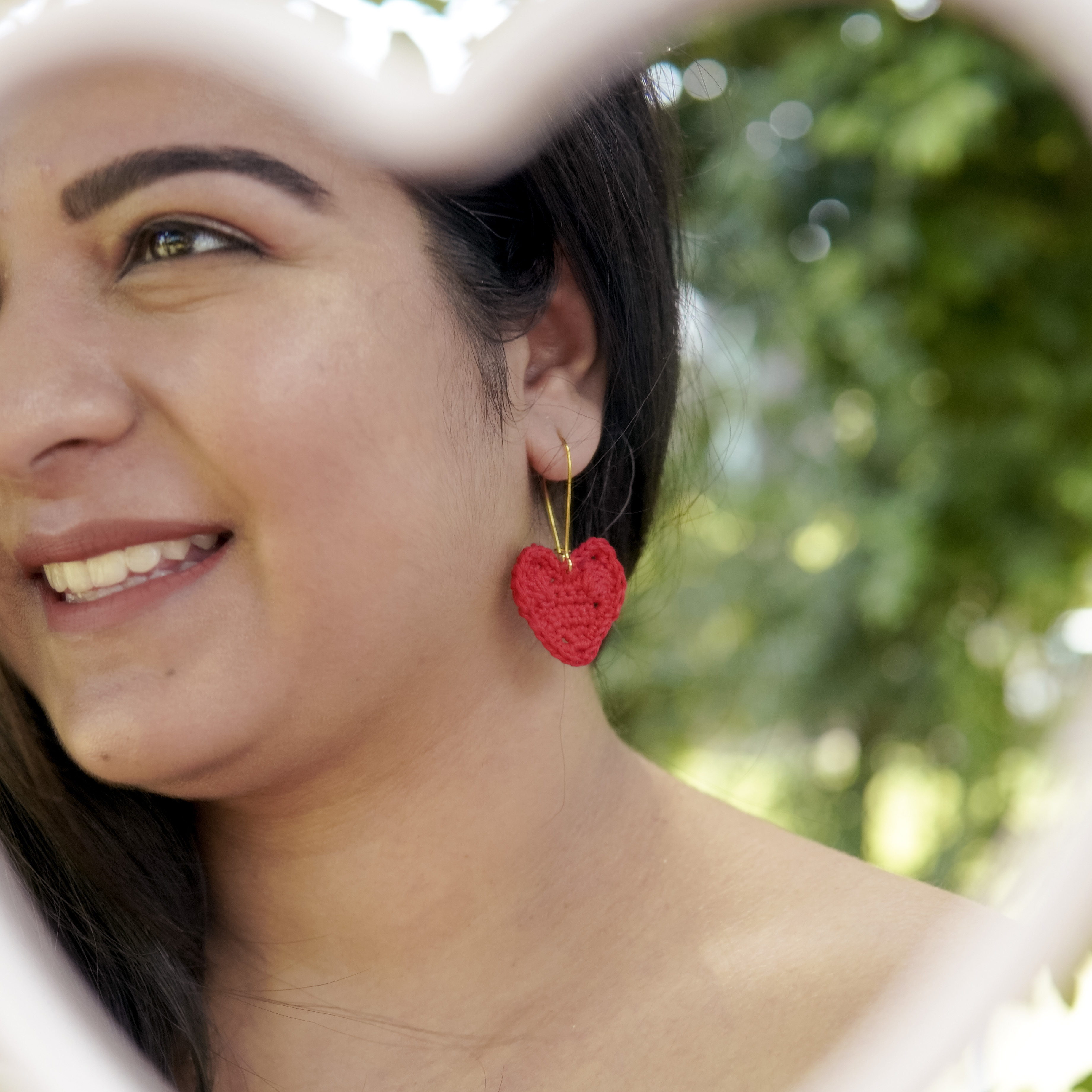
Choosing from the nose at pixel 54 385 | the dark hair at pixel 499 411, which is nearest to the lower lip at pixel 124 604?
the nose at pixel 54 385

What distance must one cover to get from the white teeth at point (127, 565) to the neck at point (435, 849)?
23 cm

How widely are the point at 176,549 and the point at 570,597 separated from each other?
350 millimetres

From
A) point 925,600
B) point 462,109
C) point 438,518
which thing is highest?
point 462,109

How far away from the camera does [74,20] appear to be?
843 millimetres

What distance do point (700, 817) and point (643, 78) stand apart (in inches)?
28.7

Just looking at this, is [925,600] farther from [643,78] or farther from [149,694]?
[149,694]

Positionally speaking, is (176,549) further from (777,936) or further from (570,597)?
(777,936)

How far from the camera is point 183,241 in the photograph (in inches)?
39.3

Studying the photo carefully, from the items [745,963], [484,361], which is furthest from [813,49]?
[745,963]

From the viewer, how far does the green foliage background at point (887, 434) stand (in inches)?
81.1

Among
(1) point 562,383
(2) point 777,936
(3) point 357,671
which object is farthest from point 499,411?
(2) point 777,936

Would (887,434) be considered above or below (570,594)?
below

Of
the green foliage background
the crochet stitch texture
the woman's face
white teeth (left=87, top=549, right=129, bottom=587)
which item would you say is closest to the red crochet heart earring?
the crochet stitch texture

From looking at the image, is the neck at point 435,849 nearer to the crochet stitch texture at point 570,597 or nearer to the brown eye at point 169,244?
the crochet stitch texture at point 570,597
